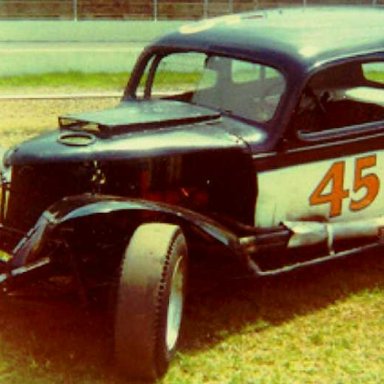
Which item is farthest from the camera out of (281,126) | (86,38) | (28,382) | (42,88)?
(86,38)

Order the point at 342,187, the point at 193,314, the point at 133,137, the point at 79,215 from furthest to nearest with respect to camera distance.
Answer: the point at 342,187 < the point at 193,314 < the point at 133,137 < the point at 79,215

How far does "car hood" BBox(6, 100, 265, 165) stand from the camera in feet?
14.3

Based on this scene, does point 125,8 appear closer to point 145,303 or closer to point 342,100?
point 342,100

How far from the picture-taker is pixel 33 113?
11602mm

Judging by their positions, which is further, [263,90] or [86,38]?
[86,38]

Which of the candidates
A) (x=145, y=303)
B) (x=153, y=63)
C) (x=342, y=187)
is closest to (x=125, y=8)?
(x=153, y=63)

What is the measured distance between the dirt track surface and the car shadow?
487 cm

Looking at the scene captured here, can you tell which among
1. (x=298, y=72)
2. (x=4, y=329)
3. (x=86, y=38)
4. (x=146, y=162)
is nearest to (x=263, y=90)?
(x=298, y=72)

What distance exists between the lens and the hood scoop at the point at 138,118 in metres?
4.52

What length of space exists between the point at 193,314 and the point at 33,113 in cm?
728

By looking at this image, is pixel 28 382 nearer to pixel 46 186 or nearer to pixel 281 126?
pixel 46 186

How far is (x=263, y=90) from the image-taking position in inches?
201

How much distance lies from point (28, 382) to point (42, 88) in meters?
10.3

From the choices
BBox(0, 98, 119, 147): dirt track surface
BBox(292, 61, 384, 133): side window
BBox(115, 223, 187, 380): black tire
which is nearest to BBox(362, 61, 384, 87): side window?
BBox(292, 61, 384, 133): side window
